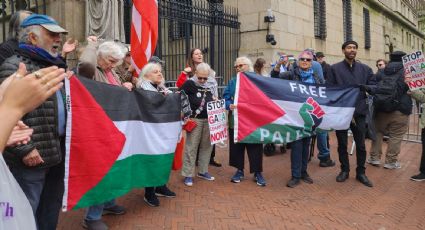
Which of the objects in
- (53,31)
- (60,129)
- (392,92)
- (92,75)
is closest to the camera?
(53,31)

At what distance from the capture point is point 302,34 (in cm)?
1438

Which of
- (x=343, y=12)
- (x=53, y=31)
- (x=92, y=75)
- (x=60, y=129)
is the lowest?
(x=60, y=129)

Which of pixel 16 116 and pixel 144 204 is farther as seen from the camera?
pixel 144 204

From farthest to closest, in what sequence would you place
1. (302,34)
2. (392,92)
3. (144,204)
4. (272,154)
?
(302,34), (272,154), (392,92), (144,204)

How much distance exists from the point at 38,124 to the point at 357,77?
16.0 ft

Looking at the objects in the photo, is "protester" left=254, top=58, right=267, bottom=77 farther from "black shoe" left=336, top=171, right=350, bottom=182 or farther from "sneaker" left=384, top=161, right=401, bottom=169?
"sneaker" left=384, top=161, right=401, bottom=169

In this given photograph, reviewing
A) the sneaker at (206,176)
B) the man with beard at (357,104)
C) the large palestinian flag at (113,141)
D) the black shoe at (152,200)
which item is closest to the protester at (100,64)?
the large palestinian flag at (113,141)

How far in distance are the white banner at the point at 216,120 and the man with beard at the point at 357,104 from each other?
192 cm

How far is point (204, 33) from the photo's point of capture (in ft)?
40.7

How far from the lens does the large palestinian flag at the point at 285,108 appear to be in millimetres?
5546

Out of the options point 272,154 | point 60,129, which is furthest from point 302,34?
point 60,129

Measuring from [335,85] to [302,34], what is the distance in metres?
8.96

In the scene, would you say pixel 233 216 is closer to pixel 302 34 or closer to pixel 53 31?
pixel 53 31

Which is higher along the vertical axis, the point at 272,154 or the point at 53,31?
the point at 53,31
